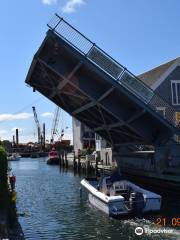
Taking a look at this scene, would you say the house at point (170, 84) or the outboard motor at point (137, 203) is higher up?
the house at point (170, 84)

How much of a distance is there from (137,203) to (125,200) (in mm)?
1480

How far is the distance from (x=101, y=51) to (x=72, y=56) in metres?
1.29

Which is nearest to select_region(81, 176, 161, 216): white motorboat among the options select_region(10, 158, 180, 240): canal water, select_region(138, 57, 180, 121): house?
select_region(10, 158, 180, 240): canal water

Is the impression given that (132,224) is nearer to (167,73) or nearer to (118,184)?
(118,184)

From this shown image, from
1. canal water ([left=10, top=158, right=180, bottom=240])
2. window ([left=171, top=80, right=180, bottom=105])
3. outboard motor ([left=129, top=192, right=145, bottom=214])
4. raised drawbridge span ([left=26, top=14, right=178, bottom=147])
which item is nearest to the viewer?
canal water ([left=10, top=158, right=180, bottom=240])

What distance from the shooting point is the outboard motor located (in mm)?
16484

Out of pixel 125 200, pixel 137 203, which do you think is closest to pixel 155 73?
pixel 125 200

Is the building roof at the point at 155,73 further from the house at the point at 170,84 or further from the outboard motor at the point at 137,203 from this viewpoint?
the outboard motor at the point at 137,203

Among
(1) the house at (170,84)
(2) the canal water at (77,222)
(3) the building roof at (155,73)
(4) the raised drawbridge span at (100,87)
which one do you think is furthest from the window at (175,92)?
(2) the canal water at (77,222)

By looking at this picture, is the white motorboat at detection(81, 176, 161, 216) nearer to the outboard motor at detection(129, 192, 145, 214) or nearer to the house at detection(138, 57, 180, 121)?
the outboard motor at detection(129, 192, 145, 214)

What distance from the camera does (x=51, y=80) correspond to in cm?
2266

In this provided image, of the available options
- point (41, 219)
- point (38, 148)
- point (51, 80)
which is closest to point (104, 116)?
point (51, 80)

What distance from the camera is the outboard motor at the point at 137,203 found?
649 inches

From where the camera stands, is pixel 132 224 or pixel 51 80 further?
pixel 51 80
